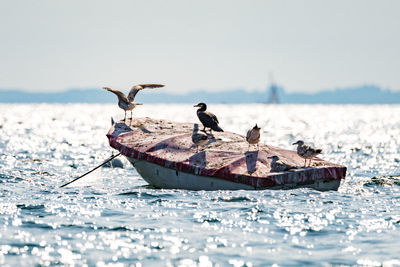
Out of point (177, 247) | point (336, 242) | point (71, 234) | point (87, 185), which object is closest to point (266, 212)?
point (336, 242)

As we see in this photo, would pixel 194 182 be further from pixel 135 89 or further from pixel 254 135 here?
pixel 135 89

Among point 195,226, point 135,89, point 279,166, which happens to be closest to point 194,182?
point 279,166

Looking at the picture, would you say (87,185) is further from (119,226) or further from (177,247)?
(177,247)

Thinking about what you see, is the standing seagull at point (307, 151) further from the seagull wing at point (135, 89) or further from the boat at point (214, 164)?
the seagull wing at point (135, 89)

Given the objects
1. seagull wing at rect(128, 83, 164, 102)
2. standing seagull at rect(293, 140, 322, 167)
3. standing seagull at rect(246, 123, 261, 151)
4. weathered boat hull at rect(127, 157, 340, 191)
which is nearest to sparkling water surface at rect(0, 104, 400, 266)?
weathered boat hull at rect(127, 157, 340, 191)

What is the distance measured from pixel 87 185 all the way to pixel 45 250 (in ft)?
32.1

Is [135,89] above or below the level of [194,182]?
above

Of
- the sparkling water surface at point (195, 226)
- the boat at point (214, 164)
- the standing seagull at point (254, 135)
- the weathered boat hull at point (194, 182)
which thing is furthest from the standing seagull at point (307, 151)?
the standing seagull at point (254, 135)

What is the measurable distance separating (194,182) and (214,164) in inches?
35.1

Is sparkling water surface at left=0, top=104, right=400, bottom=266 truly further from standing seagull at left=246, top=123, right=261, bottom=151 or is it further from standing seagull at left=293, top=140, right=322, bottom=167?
standing seagull at left=246, top=123, right=261, bottom=151

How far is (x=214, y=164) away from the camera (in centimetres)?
1798

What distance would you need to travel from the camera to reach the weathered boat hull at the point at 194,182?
17516 mm

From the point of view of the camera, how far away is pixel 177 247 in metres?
11.7

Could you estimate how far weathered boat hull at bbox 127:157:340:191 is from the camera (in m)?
17.5
